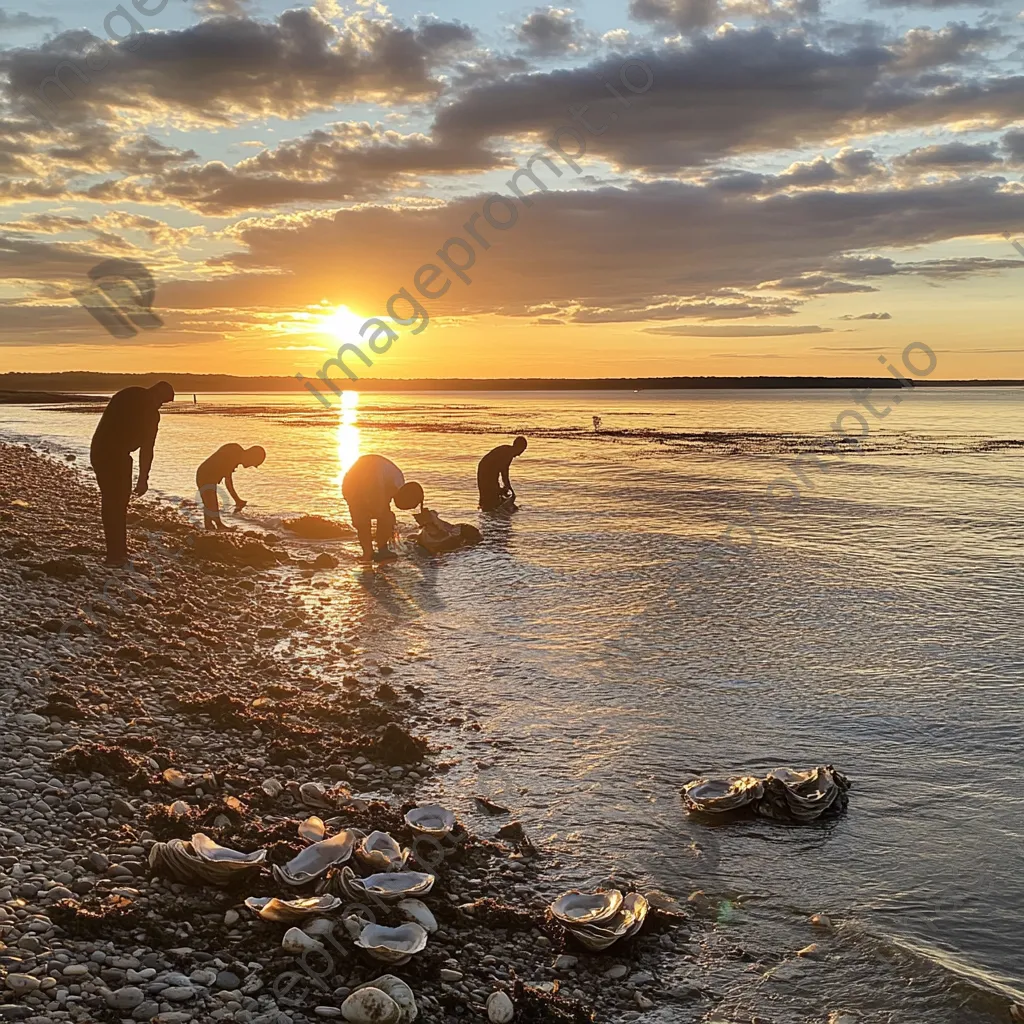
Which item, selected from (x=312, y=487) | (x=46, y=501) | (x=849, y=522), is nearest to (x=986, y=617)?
(x=849, y=522)

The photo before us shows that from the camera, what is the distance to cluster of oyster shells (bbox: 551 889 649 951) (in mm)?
5531

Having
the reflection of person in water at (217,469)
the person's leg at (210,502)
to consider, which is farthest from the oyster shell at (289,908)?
the person's leg at (210,502)

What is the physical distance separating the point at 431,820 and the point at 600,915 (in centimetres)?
171

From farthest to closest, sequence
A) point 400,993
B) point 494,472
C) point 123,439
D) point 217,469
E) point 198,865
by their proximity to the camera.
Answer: point 494,472 → point 217,469 → point 123,439 → point 198,865 → point 400,993

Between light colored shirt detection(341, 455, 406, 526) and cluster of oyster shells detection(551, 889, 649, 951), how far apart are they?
41.3 ft

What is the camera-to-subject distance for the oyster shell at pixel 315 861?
571cm

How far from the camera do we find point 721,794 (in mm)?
7695

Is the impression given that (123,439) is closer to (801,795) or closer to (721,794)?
(721,794)

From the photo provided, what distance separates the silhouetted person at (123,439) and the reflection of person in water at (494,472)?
40.7 feet

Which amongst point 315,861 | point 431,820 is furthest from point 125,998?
point 431,820

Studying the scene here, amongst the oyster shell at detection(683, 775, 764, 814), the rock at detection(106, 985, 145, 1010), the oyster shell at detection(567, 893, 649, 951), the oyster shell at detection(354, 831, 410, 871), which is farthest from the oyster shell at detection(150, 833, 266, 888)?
the oyster shell at detection(683, 775, 764, 814)

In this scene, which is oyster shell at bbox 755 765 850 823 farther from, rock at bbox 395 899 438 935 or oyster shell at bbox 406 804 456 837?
rock at bbox 395 899 438 935

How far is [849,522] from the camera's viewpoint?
81.0 feet

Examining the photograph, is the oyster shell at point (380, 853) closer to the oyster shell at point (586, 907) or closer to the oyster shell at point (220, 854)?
the oyster shell at point (220, 854)
